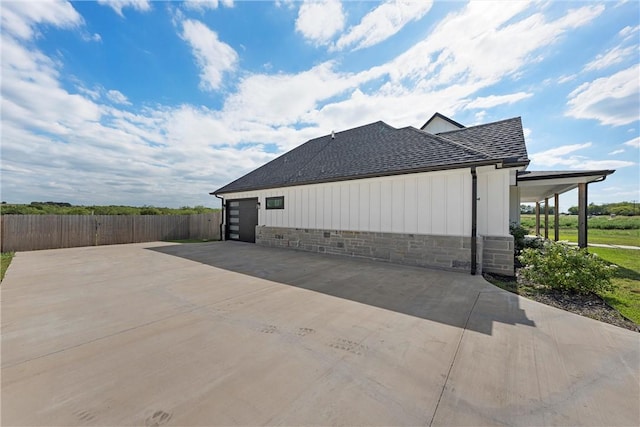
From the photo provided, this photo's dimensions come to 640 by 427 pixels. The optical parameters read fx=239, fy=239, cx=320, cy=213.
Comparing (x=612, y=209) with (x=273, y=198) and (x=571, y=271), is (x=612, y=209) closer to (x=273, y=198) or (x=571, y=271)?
(x=571, y=271)

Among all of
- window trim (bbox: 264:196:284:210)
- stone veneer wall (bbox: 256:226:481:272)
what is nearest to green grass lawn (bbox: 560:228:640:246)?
stone veneer wall (bbox: 256:226:481:272)

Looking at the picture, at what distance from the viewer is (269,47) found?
30.3 ft

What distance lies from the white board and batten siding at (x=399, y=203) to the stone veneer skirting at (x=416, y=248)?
22cm

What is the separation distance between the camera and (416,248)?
289 inches

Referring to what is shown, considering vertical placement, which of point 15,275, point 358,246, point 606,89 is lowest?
point 15,275

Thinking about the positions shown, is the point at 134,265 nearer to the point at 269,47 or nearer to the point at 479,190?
the point at 269,47

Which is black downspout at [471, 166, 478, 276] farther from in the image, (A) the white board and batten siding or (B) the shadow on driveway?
(B) the shadow on driveway

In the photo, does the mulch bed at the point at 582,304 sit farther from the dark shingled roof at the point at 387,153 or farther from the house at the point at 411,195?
the dark shingled roof at the point at 387,153

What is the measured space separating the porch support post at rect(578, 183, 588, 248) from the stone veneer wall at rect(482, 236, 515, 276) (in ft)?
10.0

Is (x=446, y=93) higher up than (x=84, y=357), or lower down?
higher up

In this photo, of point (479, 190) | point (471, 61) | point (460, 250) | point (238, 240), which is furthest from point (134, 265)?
point (471, 61)

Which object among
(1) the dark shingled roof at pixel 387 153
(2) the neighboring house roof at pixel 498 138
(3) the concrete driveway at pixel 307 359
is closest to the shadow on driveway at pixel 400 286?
(3) the concrete driveway at pixel 307 359

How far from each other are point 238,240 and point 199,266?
274 inches

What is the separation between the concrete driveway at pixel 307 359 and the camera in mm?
1845
